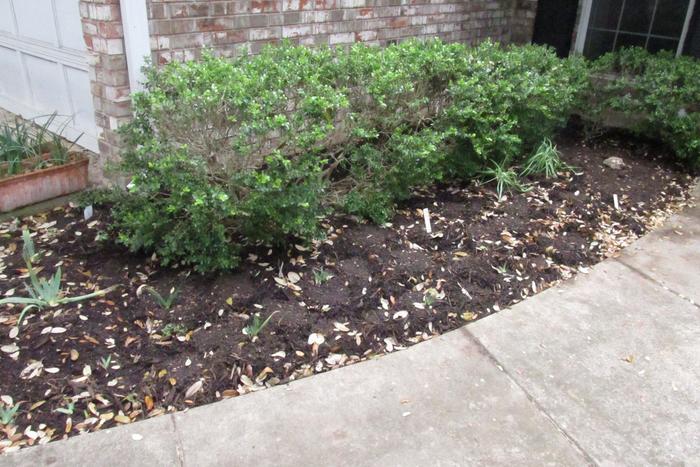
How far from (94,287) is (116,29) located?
1.63 meters

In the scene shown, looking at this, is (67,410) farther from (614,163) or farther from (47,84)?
(614,163)

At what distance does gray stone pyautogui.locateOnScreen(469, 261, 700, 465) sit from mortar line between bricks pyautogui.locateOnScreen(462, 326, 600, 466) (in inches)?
0.7

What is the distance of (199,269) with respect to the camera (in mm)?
3182

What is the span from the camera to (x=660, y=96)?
5262mm

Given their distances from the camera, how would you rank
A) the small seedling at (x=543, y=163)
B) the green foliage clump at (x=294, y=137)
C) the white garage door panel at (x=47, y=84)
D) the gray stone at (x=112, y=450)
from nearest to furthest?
the gray stone at (x=112, y=450)
the green foliage clump at (x=294, y=137)
the white garage door panel at (x=47, y=84)
the small seedling at (x=543, y=163)

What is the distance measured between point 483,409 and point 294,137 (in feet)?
5.57

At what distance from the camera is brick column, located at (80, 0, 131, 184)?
3.57 meters

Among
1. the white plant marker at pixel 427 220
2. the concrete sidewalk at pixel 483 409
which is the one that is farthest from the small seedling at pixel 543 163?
the concrete sidewalk at pixel 483 409

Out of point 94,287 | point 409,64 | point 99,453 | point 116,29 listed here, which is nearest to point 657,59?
point 409,64

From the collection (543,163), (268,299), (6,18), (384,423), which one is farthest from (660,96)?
(6,18)

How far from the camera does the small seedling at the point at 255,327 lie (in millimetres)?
2909

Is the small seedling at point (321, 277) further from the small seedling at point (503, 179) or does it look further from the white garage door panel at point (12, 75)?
the white garage door panel at point (12, 75)

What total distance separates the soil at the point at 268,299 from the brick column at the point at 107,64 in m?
0.72

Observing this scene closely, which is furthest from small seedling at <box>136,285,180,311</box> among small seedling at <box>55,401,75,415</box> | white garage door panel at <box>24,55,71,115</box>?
Answer: white garage door panel at <box>24,55,71,115</box>
